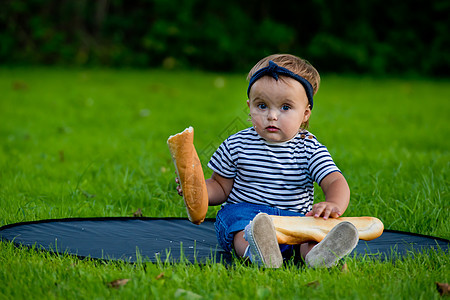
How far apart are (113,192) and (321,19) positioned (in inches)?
415

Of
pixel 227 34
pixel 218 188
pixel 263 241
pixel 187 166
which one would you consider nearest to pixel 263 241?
pixel 263 241

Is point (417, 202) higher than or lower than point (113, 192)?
higher

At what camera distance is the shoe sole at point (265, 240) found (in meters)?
2.13

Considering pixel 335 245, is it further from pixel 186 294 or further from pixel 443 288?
pixel 186 294

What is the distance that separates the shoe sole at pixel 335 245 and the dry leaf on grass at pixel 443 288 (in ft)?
1.05

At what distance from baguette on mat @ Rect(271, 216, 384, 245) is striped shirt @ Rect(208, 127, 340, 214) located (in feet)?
0.83

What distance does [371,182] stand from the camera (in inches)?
142

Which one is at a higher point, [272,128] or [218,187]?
[272,128]

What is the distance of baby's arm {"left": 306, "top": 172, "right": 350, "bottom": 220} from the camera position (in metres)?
2.27

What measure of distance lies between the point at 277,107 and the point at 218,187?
18.8 inches

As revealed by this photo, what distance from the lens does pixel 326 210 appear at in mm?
2268

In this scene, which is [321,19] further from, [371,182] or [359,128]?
[371,182]

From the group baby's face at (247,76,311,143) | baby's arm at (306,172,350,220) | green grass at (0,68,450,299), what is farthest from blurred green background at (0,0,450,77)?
baby's arm at (306,172,350,220)

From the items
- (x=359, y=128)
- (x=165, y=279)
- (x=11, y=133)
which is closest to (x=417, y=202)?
(x=165, y=279)
